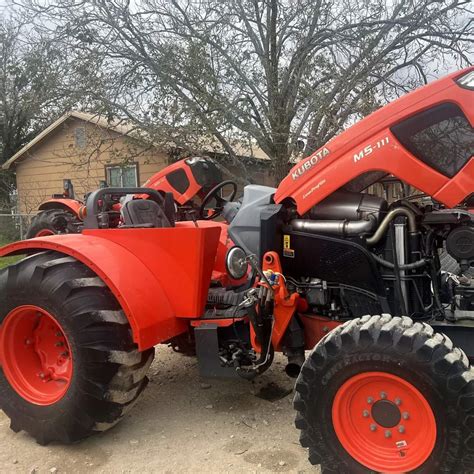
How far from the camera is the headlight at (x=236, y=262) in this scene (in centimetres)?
346

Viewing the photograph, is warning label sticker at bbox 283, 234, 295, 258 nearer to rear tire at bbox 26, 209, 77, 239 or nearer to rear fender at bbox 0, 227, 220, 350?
rear fender at bbox 0, 227, 220, 350

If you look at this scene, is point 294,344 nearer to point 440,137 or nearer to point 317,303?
point 317,303

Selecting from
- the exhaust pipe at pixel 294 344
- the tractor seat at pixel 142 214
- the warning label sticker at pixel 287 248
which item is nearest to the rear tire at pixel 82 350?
the tractor seat at pixel 142 214

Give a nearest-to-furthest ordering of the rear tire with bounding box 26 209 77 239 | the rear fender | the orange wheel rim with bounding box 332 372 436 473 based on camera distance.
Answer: the orange wheel rim with bounding box 332 372 436 473
the rear fender
the rear tire with bounding box 26 209 77 239

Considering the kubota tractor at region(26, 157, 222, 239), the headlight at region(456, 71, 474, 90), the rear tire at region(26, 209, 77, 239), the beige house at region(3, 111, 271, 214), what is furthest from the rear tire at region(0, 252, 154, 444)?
the beige house at region(3, 111, 271, 214)

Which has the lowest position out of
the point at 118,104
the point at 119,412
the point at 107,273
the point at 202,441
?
the point at 202,441

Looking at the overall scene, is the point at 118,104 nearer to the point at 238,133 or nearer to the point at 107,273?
the point at 238,133

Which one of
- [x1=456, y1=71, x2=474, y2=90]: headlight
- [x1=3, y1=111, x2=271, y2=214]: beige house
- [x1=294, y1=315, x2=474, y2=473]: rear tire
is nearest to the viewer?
[x1=294, y1=315, x2=474, y2=473]: rear tire

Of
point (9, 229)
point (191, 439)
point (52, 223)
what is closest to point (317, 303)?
point (191, 439)

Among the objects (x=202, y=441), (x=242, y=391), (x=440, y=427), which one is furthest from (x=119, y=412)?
(x=440, y=427)

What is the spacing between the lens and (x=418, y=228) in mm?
3123

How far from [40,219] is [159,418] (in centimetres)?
515

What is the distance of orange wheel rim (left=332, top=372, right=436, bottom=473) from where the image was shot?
262 centimetres

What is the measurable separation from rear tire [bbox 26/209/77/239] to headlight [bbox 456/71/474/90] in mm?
6437
